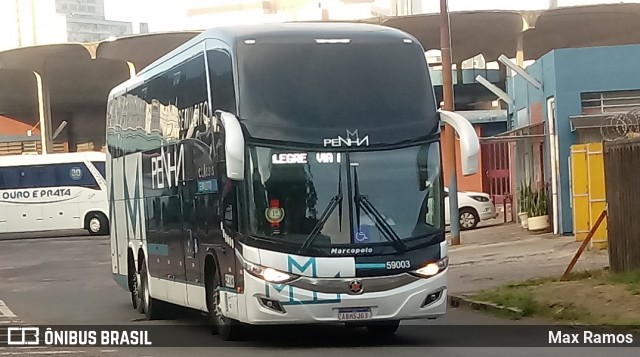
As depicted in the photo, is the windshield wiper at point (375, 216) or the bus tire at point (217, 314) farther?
the bus tire at point (217, 314)

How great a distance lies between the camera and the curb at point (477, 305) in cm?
1608

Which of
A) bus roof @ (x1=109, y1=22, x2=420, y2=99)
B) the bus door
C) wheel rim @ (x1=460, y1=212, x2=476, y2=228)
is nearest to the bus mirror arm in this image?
bus roof @ (x1=109, y1=22, x2=420, y2=99)

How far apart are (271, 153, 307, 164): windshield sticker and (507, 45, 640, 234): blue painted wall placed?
18.3 meters

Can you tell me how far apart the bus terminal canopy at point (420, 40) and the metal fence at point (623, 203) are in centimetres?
3373

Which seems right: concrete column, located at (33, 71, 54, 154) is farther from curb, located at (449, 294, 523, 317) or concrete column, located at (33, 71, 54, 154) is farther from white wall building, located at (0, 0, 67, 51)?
white wall building, located at (0, 0, 67, 51)

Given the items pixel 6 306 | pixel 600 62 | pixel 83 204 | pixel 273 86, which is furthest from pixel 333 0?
pixel 273 86

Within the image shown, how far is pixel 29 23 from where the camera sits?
14925 cm

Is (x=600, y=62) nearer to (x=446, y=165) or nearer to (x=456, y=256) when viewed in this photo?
(x=446, y=165)

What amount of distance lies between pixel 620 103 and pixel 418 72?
1791 centimetres

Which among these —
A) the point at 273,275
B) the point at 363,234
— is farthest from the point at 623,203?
the point at 273,275

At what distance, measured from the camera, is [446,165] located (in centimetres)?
2948

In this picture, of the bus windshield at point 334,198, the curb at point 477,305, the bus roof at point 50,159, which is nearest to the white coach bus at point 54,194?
the bus roof at point 50,159

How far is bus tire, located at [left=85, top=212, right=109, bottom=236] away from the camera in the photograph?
154ft

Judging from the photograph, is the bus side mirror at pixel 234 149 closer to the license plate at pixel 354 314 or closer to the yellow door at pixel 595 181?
the license plate at pixel 354 314
